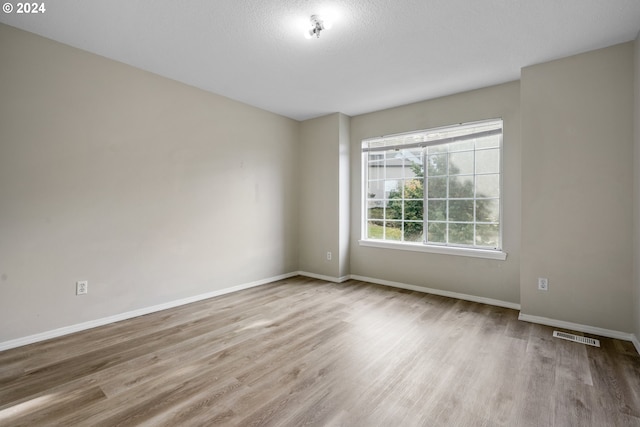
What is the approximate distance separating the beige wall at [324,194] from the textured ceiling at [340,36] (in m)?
1.26

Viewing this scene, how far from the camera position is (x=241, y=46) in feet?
9.25

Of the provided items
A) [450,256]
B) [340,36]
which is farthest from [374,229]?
[340,36]

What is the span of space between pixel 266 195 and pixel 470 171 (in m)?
2.89

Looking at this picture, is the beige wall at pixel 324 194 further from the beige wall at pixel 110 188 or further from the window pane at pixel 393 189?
the beige wall at pixel 110 188

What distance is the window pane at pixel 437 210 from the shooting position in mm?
4164

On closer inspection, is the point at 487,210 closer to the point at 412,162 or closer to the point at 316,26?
the point at 412,162

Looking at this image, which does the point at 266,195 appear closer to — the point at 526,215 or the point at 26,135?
the point at 26,135

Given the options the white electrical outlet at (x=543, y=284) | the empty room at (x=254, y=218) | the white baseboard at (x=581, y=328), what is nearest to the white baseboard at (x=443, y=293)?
the empty room at (x=254, y=218)

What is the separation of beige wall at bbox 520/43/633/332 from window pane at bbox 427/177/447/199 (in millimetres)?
1061

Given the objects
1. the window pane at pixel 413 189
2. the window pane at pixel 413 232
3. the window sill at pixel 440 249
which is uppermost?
the window pane at pixel 413 189

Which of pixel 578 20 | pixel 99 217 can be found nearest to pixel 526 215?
pixel 578 20

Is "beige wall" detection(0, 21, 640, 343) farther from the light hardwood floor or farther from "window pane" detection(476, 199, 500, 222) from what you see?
the light hardwood floor

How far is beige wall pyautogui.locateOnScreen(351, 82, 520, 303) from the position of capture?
11.7 feet

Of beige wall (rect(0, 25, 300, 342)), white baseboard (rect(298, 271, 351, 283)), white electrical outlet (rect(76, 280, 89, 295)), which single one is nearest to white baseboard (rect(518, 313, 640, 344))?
white baseboard (rect(298, 271, 351, 283))
